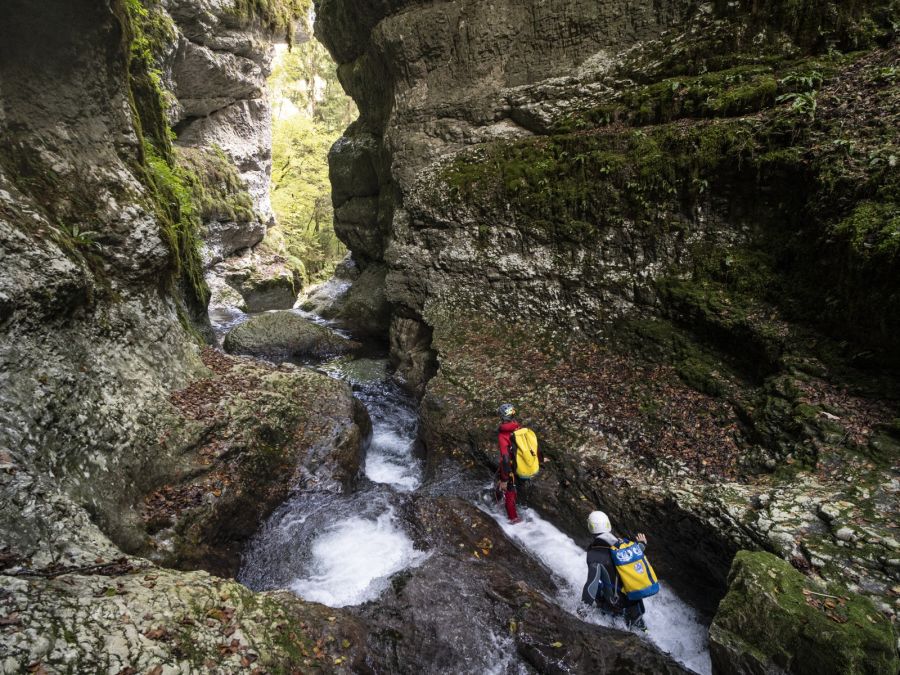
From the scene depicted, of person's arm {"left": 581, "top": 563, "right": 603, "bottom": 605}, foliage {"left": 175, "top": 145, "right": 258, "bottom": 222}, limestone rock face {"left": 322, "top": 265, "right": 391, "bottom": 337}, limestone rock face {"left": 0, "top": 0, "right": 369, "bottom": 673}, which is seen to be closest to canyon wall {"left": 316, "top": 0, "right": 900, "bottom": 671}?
person's arm {"left": 581, "top": 563, "right": 603, "bottom": 605}

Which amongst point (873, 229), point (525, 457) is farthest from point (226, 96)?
point (873, 229)

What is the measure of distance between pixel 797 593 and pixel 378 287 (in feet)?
57.0

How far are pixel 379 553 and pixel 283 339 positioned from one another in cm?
1187

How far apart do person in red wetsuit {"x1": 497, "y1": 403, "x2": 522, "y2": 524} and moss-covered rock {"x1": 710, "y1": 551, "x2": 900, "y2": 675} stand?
3.56 m

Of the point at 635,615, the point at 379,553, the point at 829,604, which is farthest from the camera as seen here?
the point at 379,553

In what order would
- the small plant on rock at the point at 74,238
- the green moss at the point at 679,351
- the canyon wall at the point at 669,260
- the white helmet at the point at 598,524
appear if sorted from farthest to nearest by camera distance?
1. the green moss at the point at 679,351
2. the small plant on rock at the point at 74,238
3. the canyon wall at the point at 669,260
4. the white helmet at the point at 598,524

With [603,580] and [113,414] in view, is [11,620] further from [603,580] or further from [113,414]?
[603,580]

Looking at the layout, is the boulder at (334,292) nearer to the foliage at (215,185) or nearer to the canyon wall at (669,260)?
the foliage at (215,185)

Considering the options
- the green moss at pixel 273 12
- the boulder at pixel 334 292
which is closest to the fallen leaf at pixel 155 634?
the boulder at pixel 334 292

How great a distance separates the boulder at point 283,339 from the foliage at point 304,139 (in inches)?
626

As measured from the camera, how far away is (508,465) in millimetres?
7801

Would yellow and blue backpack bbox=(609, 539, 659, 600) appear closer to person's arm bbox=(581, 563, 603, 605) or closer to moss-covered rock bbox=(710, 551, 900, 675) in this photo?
person's arm bbox=(581, 563, 603, 605)

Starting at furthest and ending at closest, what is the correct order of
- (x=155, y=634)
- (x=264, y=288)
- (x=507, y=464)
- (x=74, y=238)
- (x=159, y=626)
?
(x=264, y=288) → (x=507, y=464) → (x=74, y=238) → (x=159, y=626) → (x=155, y=634)

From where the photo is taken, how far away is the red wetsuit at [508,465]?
7.59 m
